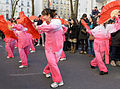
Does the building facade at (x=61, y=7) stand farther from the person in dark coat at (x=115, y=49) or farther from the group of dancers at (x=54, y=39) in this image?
the person in dark coat at (x=115, y=49)

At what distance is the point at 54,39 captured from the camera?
4.33m

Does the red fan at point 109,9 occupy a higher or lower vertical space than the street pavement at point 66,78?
higher

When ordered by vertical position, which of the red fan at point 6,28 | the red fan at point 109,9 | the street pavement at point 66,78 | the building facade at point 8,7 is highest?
the building facade at point 8,7

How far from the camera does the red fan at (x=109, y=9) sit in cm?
492

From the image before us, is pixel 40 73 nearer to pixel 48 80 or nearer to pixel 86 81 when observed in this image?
pixel 48 80

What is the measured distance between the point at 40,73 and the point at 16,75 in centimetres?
74

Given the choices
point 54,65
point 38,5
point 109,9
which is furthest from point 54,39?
point 38,5

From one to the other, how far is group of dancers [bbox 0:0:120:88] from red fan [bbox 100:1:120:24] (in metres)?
0.14

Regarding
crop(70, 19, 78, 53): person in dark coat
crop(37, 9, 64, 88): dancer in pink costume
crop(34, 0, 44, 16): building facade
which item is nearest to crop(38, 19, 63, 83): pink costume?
crop(37, 9, 64, 88): dancer in pink costume

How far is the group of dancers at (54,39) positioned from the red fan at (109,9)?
0.14 m

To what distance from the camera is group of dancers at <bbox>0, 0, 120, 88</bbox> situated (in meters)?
4.28

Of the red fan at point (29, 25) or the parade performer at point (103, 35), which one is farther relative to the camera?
the red fan at point (29, 25)

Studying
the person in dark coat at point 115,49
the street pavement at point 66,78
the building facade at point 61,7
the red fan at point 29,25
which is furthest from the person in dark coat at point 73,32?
the building facade at point 61,7

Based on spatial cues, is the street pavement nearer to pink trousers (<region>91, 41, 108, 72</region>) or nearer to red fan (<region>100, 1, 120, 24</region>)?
pink trousers (<region>91, 41, 108, 72</region>)
